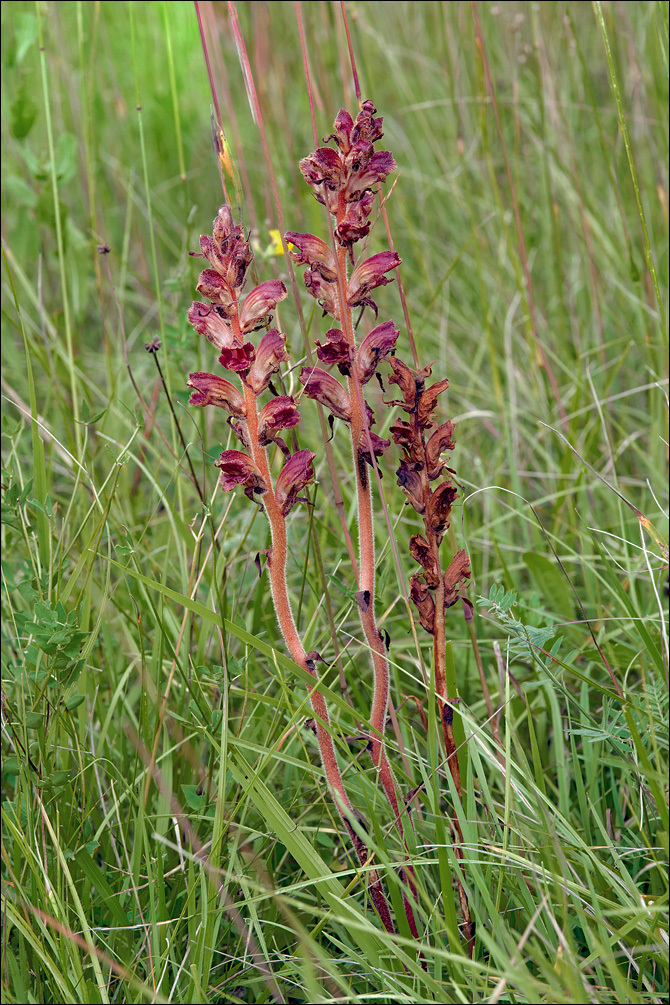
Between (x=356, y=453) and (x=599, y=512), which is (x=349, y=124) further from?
(x=599, y=512)

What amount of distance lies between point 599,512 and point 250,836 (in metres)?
1.27

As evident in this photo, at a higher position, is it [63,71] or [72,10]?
[72,10]

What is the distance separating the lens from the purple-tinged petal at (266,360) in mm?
1057

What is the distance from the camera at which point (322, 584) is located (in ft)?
4.29

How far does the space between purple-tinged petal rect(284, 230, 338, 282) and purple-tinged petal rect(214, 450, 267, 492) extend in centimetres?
25

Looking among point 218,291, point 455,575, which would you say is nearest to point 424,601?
point 455,575

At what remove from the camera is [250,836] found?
1.32 metres

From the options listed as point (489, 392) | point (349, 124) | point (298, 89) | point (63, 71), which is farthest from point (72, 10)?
point (349, 124)

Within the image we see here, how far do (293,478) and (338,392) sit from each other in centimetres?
13

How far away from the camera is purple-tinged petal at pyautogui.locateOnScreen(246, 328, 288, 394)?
106cm

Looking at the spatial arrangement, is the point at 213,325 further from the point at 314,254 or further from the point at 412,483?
the point at 412,483

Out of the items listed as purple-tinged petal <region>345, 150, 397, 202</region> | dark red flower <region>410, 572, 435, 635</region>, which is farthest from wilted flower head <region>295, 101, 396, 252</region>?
dark red flower <region>410, 572, 435, 635</region>

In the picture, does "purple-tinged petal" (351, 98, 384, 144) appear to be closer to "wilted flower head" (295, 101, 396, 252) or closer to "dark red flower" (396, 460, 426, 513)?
"wilted flower head" (295, 101, 396, 252)

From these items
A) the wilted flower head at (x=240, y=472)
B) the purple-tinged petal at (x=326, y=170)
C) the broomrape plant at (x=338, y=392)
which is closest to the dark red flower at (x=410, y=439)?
the broomrape plant at (x=338, y=392)
